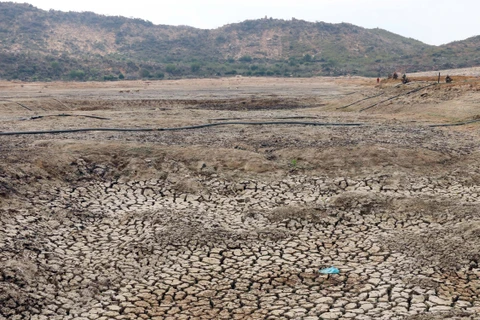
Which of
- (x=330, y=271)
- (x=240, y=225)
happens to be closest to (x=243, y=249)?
(x=240, y=225)

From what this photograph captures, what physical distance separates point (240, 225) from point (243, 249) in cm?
82

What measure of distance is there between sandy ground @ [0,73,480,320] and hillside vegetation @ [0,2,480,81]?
44323mm

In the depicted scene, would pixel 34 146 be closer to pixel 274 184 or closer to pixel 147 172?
pixel 147 172

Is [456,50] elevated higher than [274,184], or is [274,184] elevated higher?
[456,50]

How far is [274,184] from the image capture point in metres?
9.26

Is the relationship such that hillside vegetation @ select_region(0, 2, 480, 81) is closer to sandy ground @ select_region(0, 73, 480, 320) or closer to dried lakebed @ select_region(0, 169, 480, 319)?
sandy ground @ select_region(0, 73, 480, 320)

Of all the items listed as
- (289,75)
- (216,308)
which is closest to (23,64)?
(289,75)

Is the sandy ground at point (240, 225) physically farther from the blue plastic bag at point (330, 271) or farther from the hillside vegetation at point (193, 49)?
the hillside vegetation at point (193, 49)

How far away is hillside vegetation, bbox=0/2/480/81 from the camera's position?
58219 mm

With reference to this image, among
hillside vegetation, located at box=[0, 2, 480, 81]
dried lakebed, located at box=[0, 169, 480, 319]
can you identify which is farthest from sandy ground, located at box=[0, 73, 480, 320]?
hillside vegetation, located at box=[0, 2, 480, 81]

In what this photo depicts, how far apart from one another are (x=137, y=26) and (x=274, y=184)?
96.1 m

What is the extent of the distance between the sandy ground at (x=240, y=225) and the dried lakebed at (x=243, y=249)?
2 centimetres

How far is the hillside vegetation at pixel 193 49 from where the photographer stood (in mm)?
58219

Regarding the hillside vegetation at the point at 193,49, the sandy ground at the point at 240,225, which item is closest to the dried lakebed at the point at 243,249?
the sandy ground at the point at 240,225
